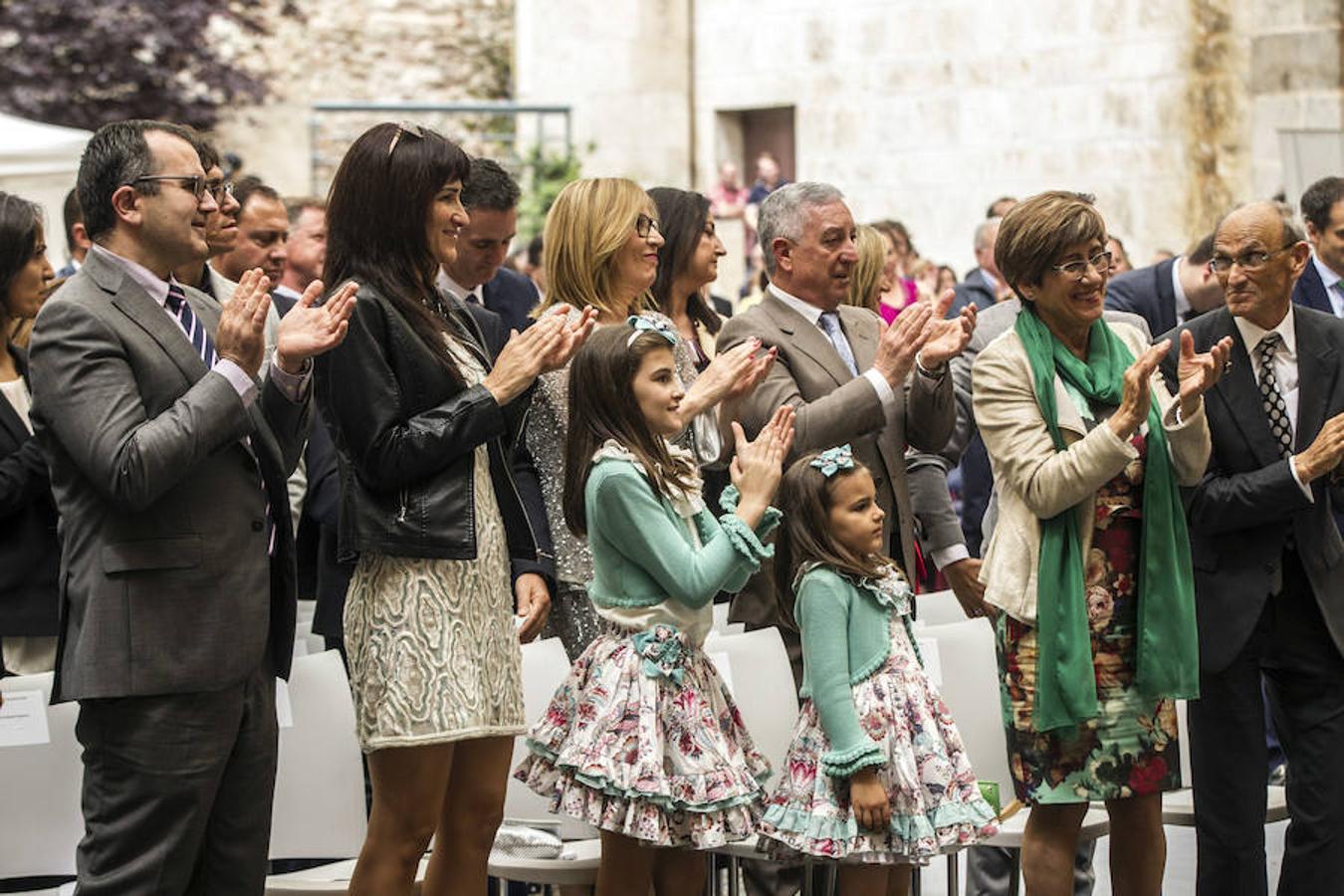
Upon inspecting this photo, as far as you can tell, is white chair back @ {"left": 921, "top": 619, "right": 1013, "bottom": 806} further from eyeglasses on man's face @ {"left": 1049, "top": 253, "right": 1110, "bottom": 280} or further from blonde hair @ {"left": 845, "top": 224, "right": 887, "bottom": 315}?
blonde hair @ {"left": 845, "top": 224, "right": 887, "bottom": 315}

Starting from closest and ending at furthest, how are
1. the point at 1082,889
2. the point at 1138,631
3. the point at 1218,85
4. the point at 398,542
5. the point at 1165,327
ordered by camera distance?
the point at 398,542 < the point at 1138,631 < the point at 1082,889 < the point at 1165,327 < the point at 1218,85

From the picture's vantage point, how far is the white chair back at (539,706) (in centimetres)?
513

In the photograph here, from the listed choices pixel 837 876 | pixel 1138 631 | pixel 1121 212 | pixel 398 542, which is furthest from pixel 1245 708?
pixel 1121 212

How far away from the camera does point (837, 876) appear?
495 cm

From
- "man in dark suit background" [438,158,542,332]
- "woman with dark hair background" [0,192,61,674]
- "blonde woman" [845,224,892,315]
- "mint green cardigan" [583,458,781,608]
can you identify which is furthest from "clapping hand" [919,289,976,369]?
"woman with dark hair background" [0,192,61,674]

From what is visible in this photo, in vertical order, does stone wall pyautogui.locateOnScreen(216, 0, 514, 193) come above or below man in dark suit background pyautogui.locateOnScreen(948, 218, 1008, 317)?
above

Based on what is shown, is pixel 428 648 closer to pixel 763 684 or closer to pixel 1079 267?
pixel 763 684

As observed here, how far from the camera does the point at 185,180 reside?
4.06 m

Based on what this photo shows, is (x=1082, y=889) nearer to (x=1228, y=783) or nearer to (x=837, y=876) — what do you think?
(x=1228, y=783)

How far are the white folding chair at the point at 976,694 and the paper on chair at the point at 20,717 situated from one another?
220 cm

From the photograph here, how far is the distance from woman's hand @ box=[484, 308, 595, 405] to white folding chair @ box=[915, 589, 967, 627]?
6.81 ft

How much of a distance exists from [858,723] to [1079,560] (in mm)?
635

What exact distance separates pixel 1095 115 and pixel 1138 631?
33.5 ft

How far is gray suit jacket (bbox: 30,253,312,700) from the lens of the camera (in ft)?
12.5
